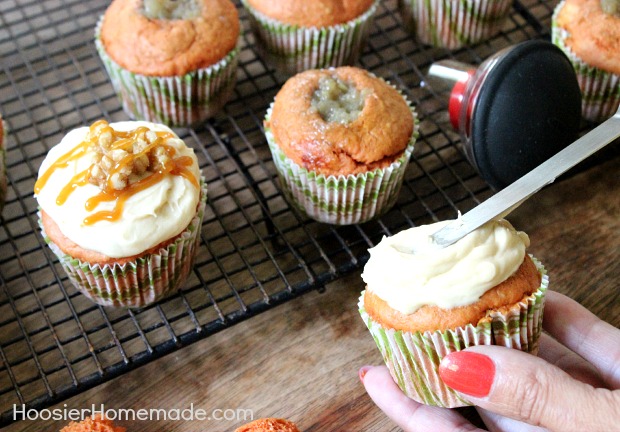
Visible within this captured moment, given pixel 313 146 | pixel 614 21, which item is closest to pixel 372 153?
pixel 313 146

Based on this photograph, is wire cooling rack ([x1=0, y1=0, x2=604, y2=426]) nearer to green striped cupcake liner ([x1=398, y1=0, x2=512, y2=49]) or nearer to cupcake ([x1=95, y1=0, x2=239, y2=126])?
green striped cupcake liner ([x1=398, y1=0, x2=512, y2=49])

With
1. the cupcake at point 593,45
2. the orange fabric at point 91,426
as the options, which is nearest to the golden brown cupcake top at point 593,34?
the cupcake at point 593,45

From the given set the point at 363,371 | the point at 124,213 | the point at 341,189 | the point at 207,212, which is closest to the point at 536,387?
the point at 363,371

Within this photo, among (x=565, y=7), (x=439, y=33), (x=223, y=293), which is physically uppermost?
(x=565, y=7)

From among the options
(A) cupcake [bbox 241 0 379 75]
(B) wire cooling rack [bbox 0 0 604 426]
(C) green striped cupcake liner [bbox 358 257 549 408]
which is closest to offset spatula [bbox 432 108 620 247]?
(C) green striped cupcake liner [bbox 358 257 549 408]

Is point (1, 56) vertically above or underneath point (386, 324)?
underneath

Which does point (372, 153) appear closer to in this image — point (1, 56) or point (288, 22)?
point (288, 22)
